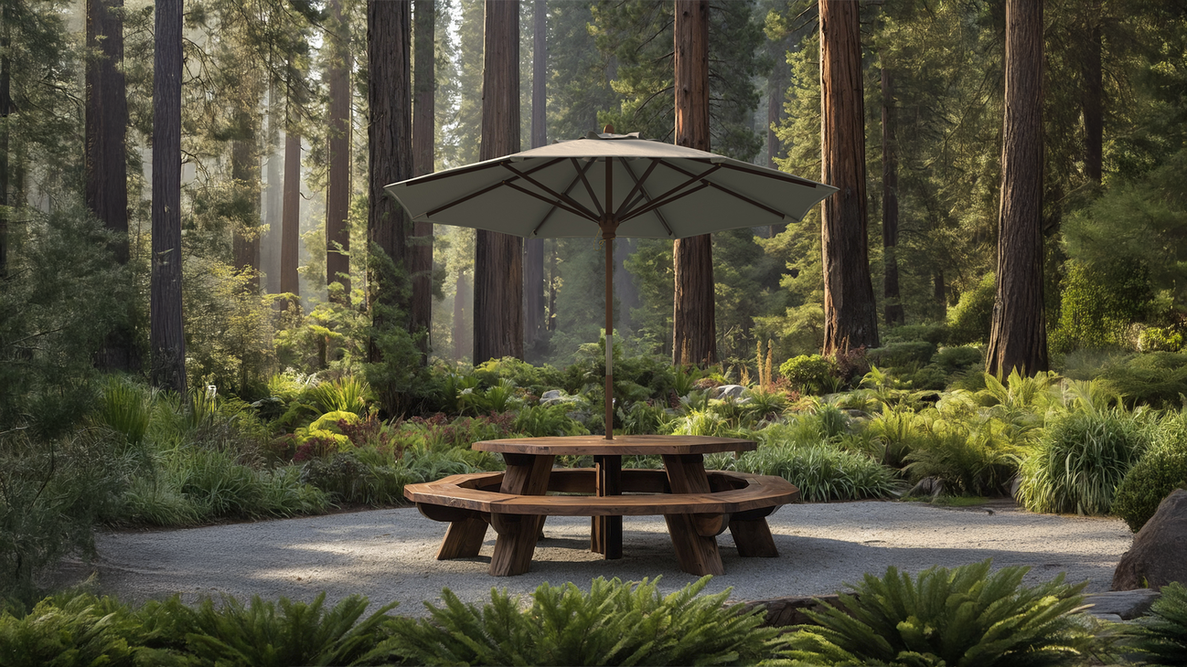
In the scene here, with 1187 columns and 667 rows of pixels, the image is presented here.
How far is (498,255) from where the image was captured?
1705cm

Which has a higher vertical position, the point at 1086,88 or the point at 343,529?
A: the point at 1086,88

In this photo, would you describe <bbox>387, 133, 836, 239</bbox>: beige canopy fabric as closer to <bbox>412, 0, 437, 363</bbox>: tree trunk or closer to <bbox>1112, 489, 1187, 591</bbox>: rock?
<bbox>1112, 489, 1187, 591</bbox>: rock

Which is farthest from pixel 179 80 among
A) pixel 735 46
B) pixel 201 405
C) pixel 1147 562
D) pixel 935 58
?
pixel 935 58

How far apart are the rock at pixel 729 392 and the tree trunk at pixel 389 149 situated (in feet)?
13.4

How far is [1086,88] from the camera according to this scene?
15961 millimetres

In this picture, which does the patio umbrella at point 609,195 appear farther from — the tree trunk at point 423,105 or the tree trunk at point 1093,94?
the tree trunk at point 1093,94

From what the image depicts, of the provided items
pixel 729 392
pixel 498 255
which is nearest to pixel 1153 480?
pixel 729 392

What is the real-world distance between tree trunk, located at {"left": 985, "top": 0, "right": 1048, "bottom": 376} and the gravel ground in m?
4.49

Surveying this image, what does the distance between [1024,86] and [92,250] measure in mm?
10651

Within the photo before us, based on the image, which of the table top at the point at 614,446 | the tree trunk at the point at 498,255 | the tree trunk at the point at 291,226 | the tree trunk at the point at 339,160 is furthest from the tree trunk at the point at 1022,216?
the tree trunk at the point at 291,226

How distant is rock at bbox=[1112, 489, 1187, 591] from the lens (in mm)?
3559

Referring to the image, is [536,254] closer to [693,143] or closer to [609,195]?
[693,143]

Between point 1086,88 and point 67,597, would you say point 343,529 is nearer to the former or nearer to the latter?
point 67,597

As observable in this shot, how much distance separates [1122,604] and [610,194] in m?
3.25
